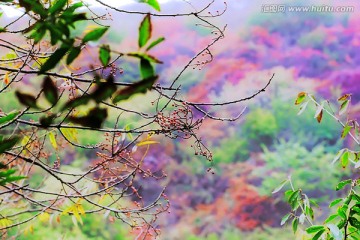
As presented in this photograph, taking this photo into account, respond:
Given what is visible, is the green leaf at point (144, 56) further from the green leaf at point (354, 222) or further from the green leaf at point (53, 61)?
the green leaf at point (354, 222)

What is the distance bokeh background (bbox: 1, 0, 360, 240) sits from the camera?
135 inches

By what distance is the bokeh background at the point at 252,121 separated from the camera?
342 centimetres

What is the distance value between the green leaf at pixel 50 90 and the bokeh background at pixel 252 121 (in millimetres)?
2994

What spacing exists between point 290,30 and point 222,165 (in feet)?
3.90

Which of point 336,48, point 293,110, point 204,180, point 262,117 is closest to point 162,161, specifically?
point 204,180

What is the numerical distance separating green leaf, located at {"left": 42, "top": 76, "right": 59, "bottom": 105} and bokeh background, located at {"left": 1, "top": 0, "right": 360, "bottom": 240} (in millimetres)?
2994

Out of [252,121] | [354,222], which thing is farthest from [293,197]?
[252,121]

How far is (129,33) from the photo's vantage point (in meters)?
3.73

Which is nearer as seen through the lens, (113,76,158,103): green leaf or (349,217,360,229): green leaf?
(113,76,158,103): green leaf

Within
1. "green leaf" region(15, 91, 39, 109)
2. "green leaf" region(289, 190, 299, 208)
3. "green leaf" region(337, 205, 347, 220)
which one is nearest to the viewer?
"green leaf" region(15, 91, 39, 109)

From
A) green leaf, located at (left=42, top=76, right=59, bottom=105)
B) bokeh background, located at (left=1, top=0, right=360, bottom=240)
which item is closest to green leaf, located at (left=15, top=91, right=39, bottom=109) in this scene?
green leaf, located at (left=42, top=76, right=59, bottom=105)

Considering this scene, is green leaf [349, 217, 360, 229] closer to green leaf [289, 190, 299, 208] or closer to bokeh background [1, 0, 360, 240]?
green leaf [289, 190, 299, 208]

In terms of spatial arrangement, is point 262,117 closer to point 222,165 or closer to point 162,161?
point 222,165

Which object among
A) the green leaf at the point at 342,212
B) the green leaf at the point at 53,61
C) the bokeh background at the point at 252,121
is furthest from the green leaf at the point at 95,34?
the bokeh background at the point at 252,121
